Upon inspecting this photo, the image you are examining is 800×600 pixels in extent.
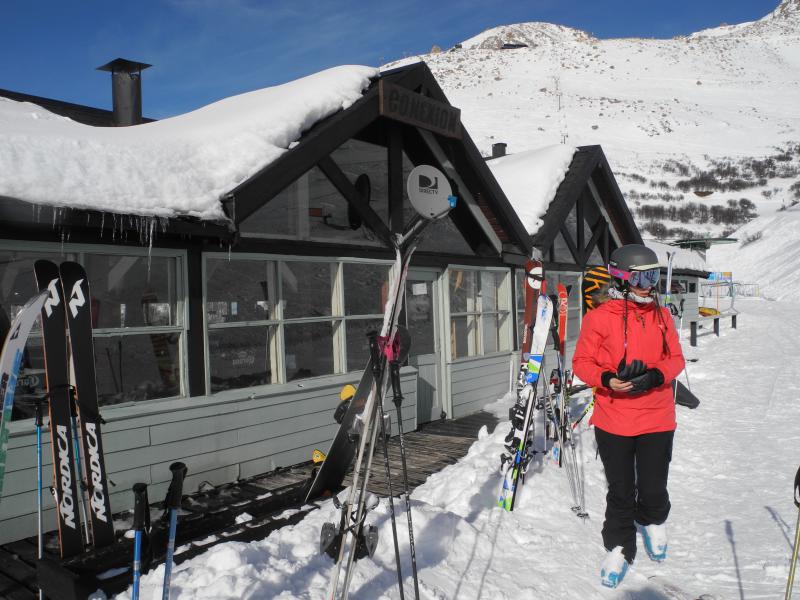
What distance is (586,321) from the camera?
402cm

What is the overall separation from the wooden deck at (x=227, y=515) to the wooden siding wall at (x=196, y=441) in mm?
159

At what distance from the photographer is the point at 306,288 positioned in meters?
6.85

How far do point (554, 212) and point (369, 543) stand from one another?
9202 millimetres

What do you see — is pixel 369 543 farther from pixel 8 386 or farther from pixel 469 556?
pixel 8 386

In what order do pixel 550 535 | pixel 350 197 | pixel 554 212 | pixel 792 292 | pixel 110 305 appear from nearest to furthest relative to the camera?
pixel 550 535 < pixel 110 305 < pixel 350 197 < pixel 554 212 < pixel 792 292

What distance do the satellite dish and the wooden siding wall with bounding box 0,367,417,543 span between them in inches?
122

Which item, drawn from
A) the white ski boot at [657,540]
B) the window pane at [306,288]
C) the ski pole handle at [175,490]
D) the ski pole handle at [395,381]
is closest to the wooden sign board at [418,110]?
the window pane at [306,288]

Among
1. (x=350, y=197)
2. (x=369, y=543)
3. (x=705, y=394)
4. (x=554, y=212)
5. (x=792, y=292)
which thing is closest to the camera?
(x=369, y=543)

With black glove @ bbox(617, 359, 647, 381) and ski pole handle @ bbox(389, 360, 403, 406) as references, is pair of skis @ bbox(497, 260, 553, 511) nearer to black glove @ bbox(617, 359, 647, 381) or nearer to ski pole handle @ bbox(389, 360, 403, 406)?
black glove @ bbox(617, 359, 647, 381)

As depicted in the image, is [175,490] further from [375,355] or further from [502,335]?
[502,335]

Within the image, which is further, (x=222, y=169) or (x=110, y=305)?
(x=222, y=169)

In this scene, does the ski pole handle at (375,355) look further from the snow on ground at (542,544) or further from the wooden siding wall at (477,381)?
the wooden siding wall at (477,381)

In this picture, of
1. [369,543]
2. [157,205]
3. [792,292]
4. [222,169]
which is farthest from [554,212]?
[792,292]

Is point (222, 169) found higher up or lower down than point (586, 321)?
higher up
